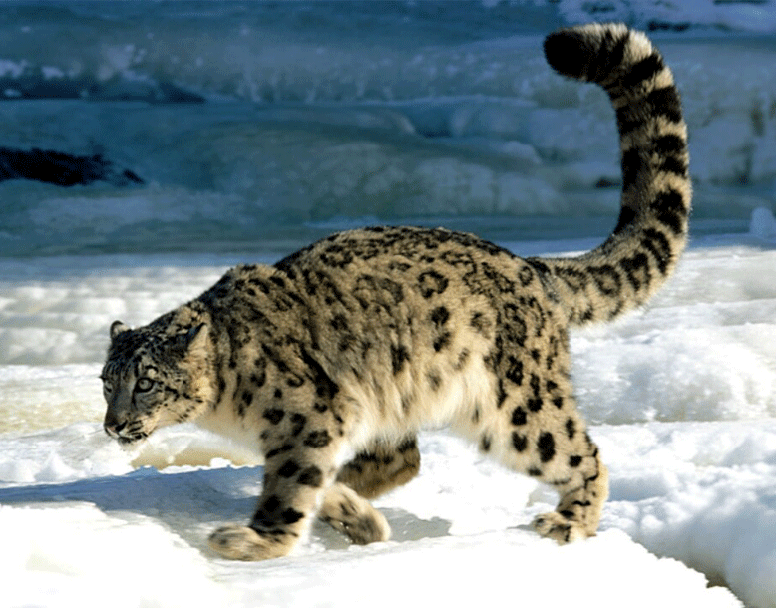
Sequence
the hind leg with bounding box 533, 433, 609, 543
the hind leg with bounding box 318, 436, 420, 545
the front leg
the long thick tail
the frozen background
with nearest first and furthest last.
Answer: the frozen background
the front leg
the hind leg with bounding box 533, 433, 609, 543
the hind leg with bounding box 318, 436, 420, 545
the long thick tail

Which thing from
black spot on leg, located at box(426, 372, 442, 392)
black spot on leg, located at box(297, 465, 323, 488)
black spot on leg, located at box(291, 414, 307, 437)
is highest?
black spot on leg, located at box(426, 372, 442, 392)

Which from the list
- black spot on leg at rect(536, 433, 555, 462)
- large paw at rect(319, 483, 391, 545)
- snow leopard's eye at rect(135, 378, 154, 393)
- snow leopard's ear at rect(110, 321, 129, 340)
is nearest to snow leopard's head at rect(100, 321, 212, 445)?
snow leopard's eye at rect(135, 378, 154, 393)

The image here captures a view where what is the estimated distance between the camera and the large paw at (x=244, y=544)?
8.76 ft

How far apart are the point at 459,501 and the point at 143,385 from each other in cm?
86

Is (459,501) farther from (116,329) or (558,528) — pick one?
(116,329)

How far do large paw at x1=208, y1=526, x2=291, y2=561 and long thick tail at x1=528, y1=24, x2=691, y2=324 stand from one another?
104 centimetres

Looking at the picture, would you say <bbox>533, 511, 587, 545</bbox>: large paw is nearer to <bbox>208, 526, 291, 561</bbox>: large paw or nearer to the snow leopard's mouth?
<bbox>208, 526, 291, 561</bbox>: large paw

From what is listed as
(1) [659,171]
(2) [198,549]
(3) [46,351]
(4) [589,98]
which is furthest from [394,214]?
(2) [198,549]

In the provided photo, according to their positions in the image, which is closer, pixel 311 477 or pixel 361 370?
pixel 311 477

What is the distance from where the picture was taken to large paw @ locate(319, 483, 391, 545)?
2.93m

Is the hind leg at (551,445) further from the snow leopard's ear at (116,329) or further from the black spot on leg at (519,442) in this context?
the snow leopard's ear at (116,329)

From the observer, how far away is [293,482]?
2.83 meters

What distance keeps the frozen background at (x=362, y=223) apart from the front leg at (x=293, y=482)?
0.32 feet

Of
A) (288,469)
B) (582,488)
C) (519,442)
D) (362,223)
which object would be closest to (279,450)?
(288,469)
